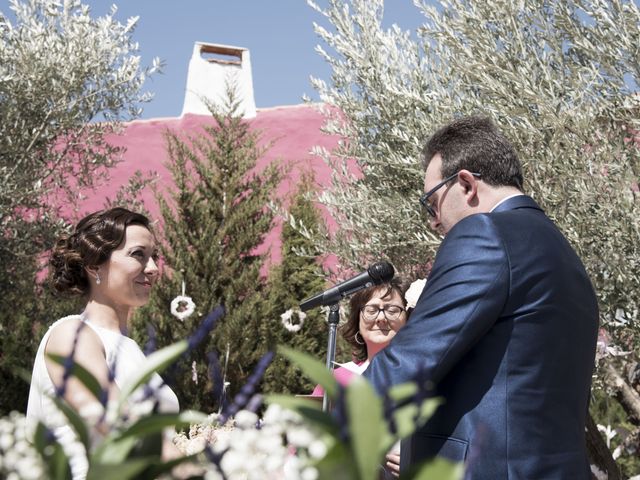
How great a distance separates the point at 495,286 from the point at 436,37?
13.0ft

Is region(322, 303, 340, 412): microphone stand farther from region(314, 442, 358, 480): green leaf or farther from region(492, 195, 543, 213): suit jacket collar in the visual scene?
region(314, 442, 358, 480): green leaf

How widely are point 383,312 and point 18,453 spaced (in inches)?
153

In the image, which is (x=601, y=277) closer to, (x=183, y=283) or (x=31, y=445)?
(x=31, y=445)

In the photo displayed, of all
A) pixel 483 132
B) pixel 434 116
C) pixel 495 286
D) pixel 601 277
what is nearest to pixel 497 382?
→ pixel 495 286

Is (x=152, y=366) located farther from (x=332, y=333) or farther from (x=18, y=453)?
(x=332, y=333)

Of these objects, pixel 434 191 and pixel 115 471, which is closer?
pixel 115 471

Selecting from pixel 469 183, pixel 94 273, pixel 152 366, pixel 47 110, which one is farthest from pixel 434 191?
pixel 47 110

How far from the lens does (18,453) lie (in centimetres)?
85

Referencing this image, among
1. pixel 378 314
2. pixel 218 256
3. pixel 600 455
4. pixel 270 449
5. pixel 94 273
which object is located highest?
pixel 270 449

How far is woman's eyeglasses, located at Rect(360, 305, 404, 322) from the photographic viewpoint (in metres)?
4.67

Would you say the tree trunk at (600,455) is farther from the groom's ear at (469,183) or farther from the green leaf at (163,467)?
the green leaf at (163,467)

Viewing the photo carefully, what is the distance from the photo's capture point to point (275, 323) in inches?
412

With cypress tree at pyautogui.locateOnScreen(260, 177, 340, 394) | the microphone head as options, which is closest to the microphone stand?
the microphone head

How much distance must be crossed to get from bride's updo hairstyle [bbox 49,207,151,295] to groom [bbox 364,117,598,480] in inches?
61.9
